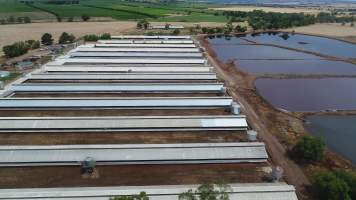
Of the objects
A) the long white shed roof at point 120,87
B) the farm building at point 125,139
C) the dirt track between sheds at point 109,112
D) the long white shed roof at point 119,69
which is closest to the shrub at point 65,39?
the long white shed roof at point 119,69

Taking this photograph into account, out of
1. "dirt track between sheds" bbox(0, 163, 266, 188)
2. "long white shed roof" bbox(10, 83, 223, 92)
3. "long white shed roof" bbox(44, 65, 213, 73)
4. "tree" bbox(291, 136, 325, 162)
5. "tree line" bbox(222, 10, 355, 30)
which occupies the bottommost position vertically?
"dirt track between sheds" bbox(0, 163, 266, 188)

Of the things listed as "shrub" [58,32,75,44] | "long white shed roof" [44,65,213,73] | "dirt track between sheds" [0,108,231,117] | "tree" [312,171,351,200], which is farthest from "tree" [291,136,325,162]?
"shrub" [58,32,75,44]

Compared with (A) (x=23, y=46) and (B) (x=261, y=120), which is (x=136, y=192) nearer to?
(B) (x=261, y=120)

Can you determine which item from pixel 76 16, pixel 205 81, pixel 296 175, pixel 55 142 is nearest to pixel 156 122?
pixel 55 142

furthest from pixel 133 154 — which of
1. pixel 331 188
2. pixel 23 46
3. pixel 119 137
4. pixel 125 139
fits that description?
pixel 23 46

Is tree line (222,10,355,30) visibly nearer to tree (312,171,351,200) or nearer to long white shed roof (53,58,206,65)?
long white shed roof (53,58,206,65)

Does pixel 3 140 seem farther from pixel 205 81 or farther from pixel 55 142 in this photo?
pixel 205 81

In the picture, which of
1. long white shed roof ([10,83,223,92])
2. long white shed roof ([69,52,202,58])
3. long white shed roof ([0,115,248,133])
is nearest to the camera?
long white shed roof ([0,115,248,133])
